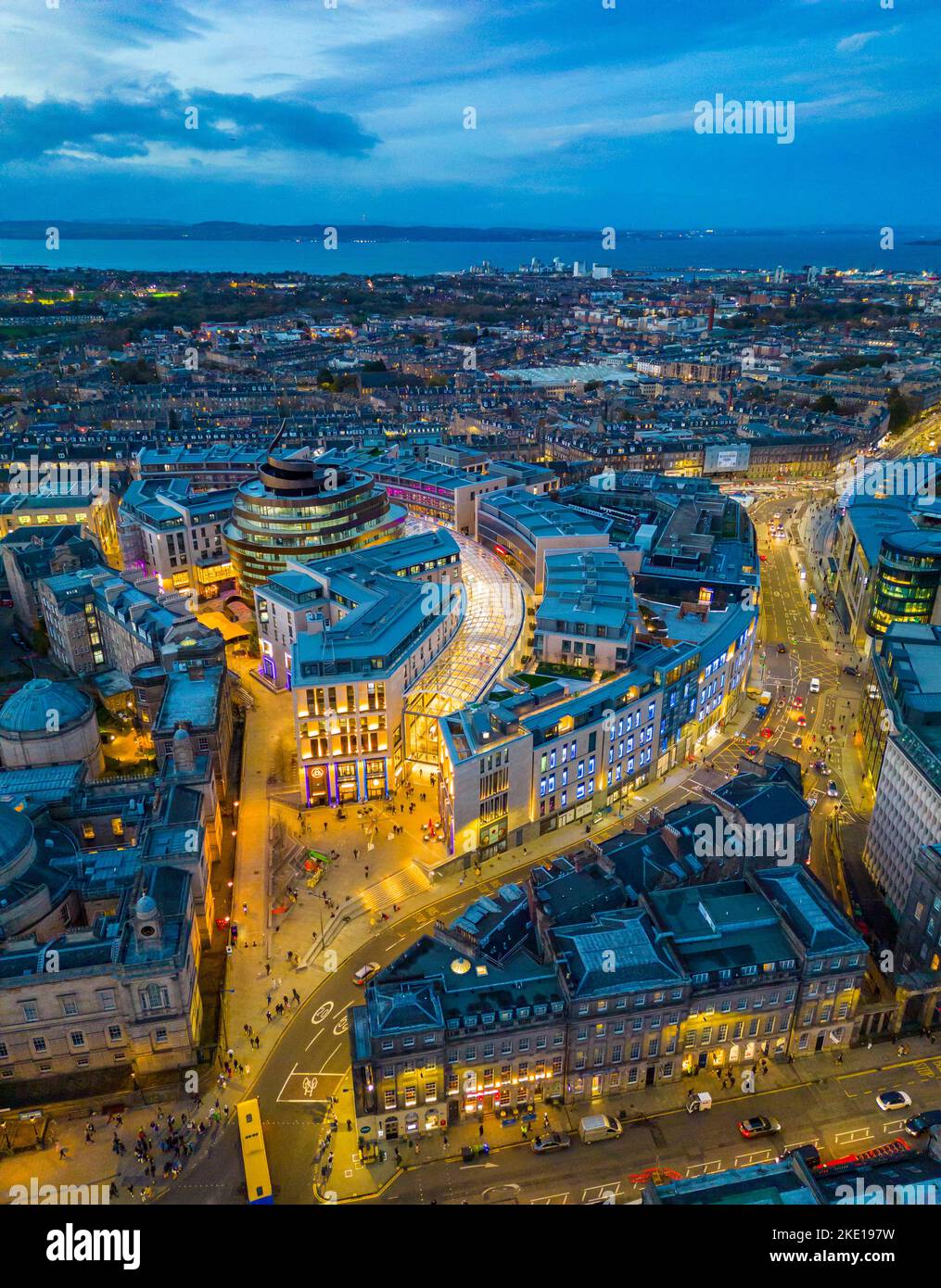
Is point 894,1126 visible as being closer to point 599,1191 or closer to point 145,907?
point 599,1191

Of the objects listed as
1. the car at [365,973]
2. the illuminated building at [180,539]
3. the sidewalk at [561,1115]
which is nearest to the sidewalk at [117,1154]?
the sidewalk at [561,1115]

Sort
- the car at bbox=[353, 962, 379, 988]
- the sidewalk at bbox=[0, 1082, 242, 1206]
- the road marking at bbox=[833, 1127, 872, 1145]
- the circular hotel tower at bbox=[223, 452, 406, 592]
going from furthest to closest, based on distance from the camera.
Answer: the circular hotel tower at bbox=[223, 452, 406, 592]
the car at bbox=[353, 962, 379, 988]
the road marking at bbox=[833, 1127, 872, 1145]
the sidewalk at bbox=[0, 1082, 242, 1206]

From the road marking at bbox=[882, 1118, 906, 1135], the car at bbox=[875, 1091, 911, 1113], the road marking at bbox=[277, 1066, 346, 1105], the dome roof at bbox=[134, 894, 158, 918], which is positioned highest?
the dome roof at bbox=[134, 894, 158, 918]

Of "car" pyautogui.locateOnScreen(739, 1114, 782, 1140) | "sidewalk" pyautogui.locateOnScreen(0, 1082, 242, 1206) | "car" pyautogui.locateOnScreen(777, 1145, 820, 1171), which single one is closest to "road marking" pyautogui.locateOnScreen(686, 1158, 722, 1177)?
"car" pyautogui.locateOnScreen(739, 1114, 782, 1140)

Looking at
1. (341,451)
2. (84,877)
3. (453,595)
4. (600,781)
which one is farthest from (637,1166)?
(341,451)

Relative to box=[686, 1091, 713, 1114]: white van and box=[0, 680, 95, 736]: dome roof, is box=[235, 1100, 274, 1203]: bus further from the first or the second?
box=[0, 680, 95, 736]: dome roof

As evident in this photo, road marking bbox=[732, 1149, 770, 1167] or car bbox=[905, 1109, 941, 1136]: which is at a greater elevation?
car bbox=[905, 1109, 941, 1136]

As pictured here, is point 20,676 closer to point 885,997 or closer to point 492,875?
point 492,875
